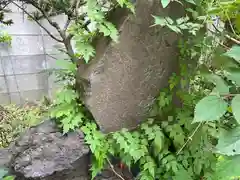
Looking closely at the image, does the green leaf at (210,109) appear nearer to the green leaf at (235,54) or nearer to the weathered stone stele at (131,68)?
the green leaf at (235,54)

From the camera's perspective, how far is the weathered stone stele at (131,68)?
1224mm

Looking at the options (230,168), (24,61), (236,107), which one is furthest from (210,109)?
(24,61)

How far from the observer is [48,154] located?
3.93ft

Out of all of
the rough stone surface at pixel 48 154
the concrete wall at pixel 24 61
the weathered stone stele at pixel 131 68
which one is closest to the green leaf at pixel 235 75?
the weathered stone stele at pixel 131 68

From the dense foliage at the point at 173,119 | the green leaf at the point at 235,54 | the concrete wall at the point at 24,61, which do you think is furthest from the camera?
the concrete wall at the point at 24,61

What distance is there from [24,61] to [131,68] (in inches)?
112

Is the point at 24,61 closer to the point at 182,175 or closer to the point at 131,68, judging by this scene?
the point at 131,68

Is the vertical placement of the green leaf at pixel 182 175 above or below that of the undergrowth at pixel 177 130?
below

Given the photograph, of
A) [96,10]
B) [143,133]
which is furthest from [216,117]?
[96,10]

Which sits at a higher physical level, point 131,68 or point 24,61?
point 24,61

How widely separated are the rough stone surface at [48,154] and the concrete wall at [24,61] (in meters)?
2.39

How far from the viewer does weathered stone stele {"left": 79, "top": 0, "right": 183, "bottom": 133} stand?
4.01 feet

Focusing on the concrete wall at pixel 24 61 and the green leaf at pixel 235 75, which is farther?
the concrete wall at pixel 24 61

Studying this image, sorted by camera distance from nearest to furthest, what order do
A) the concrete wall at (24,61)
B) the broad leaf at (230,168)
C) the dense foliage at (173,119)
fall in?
the broad leaf at (230,168)
the dense foliage at (173,119)
the concrete wall at (24,61)
